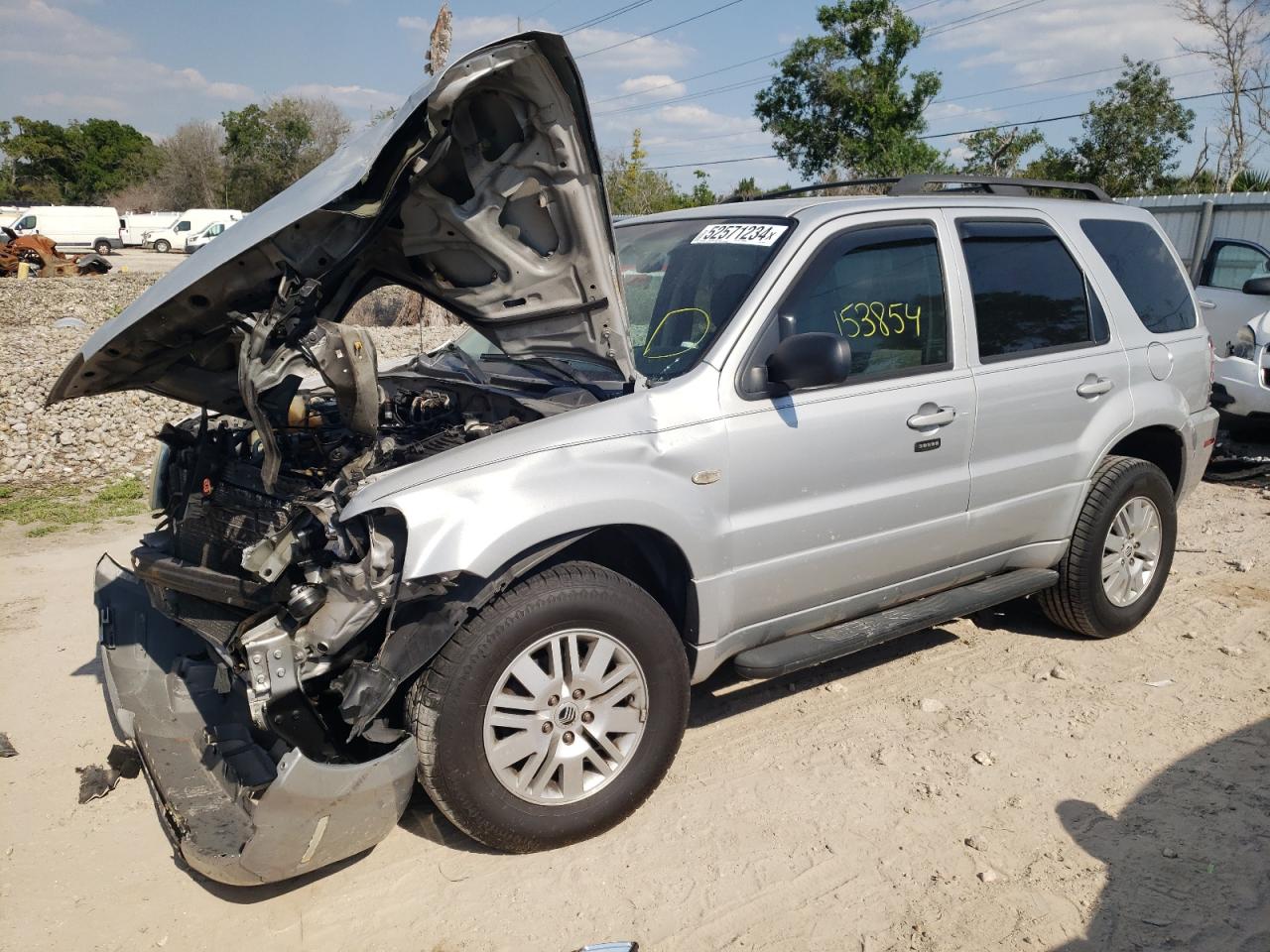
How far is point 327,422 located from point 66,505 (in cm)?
441

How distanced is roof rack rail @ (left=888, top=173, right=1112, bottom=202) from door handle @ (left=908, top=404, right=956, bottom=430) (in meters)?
1.08

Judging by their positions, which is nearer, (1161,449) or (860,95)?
(1161,449)

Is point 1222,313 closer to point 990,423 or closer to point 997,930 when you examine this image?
point 990,423

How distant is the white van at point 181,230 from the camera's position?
4169cm

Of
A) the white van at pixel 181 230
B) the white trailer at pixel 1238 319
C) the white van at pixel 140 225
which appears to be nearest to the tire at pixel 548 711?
the white trailer at pixel 1238 319

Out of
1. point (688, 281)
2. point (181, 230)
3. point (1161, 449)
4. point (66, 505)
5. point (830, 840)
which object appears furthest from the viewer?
point (181, 230)

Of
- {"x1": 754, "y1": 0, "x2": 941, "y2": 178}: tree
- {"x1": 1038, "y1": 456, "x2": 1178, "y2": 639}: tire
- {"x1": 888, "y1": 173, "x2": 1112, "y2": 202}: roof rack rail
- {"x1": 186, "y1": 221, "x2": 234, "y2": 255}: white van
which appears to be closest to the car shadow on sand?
{"x1": 1038, "y1": 456, "x2": 1178, "y2": 639}: tire

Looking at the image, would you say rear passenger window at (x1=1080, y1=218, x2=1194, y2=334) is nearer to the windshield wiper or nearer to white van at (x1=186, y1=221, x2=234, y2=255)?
the windshield wiper

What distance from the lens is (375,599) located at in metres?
2.94

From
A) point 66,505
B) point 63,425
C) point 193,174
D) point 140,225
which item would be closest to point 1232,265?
point 66,505

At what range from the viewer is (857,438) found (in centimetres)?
378

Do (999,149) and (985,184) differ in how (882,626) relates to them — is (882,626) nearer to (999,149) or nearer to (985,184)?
(985,184)

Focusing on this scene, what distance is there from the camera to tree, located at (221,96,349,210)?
1961 inches

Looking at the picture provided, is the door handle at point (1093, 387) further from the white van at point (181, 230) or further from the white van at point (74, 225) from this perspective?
the white van at point (181, 230)
